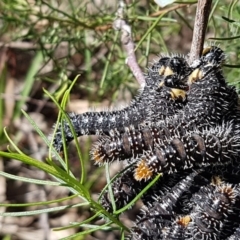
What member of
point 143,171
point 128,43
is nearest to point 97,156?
point 143,171

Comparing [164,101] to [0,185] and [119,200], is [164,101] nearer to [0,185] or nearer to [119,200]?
[119,200]

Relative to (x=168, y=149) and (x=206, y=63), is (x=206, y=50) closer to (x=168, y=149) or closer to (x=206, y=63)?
(x=206, y=63)

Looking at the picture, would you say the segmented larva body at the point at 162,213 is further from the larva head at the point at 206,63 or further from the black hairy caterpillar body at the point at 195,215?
the larva head at the point at 206,63

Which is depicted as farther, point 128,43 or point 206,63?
point 128,43

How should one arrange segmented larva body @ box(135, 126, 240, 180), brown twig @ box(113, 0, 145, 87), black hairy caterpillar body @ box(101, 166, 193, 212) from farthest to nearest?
brown twig @ box(113, 0, 145, 87)
black hairy caterpillar body @ box(101, 166, 193, 212)
segmented larva body @ box(135, 126, 240, 180)

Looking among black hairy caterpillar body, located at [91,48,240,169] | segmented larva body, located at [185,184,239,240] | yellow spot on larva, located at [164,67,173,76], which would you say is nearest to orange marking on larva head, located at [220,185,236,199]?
segmented larva body, located at [185,184,239,240]

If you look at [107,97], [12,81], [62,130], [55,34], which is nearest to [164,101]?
[62,130]

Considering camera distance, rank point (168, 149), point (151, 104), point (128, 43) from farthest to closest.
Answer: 1. point (128, 43)
2. point (151, 104)
3. point (168, 149)

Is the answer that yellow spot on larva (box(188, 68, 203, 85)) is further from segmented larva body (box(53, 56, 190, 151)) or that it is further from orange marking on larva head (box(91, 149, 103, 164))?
orange marking on larva head (box(91, 149, 103, 164))
